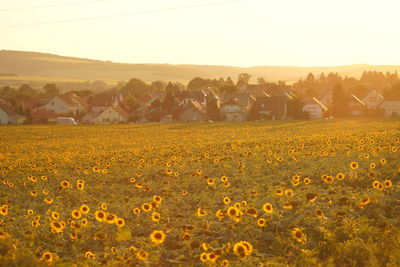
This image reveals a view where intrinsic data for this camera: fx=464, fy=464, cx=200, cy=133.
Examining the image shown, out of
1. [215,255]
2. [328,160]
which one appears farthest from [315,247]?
[328,160]

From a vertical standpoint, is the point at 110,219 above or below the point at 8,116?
above

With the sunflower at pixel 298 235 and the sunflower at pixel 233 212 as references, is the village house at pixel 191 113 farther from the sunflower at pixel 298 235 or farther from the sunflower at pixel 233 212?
the sunflower at pixel 298 235

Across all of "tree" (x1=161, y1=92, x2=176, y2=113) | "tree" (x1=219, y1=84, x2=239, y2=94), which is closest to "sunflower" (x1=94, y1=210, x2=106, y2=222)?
"tree" (x1=161, y1=92, x2=176, y2=113)

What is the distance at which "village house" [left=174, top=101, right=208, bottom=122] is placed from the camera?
7531 cm

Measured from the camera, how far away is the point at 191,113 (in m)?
75.8

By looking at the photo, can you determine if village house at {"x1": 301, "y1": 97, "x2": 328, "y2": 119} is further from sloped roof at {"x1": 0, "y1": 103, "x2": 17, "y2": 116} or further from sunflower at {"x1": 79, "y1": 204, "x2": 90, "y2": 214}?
sunflower at {"x1": 79, "y1": 204, "x2": 90, "y2": 214}

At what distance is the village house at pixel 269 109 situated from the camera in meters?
75.5

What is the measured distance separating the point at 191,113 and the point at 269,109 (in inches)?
505

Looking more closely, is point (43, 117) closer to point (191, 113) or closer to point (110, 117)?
point (110, 117)

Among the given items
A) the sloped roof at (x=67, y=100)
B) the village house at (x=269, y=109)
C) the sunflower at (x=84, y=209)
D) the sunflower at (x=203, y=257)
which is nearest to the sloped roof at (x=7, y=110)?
the sloped roof at (x=67, y=100)

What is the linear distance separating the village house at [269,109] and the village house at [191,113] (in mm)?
8048

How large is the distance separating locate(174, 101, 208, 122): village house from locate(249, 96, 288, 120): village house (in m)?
8.05

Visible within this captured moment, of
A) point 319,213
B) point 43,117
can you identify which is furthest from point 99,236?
point 43,117

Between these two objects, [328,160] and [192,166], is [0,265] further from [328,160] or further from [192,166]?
[328,160]
